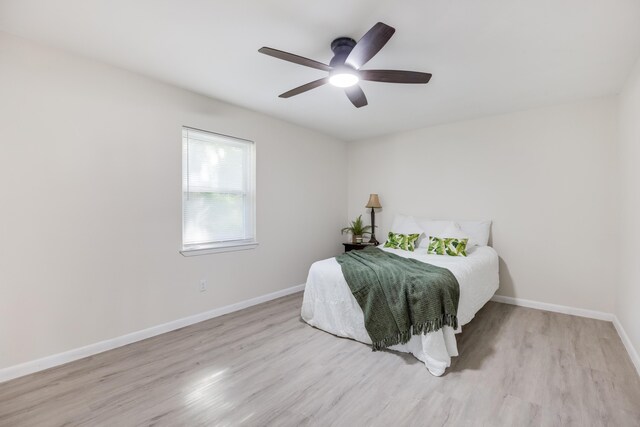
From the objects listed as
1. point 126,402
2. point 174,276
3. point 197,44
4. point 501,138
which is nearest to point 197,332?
point 174,276

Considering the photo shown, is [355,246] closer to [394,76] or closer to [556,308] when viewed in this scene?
[556,308]

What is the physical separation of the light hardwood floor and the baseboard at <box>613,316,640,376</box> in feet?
0.19

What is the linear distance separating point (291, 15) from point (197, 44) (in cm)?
81

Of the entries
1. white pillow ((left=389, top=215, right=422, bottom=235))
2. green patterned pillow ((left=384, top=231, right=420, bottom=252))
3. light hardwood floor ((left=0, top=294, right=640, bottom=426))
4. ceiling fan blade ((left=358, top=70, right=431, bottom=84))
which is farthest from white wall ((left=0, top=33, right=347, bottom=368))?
white pillow ((left=389, top=215, right=422, bottom=235))

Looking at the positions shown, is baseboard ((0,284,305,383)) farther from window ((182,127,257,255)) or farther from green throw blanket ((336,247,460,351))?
green throw blanket ((336,247,460,351))

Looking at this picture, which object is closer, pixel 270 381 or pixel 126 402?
pixel 126 402

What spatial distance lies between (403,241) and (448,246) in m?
0.61

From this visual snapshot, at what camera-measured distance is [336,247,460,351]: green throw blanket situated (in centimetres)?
228

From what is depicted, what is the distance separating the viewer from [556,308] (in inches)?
137

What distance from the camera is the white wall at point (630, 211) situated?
7.75ft

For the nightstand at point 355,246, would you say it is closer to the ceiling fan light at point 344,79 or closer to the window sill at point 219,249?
the window sill at point 219,249

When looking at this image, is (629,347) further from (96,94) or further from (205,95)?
(96,94)

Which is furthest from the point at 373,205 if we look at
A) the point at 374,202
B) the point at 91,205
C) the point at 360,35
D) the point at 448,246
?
the point at 91,205

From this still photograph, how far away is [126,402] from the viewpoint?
6.17ft
